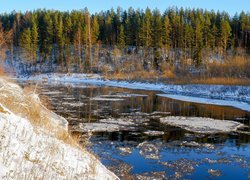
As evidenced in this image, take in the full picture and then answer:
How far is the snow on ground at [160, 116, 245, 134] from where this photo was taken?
57.6 ft

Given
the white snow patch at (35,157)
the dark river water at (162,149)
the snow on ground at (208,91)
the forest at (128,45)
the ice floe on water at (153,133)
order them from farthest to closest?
the forest at (128,45)
the snow on ground at (208,91)
the ice floe on water at (153,133)
the dark river water at (162,149)
the white snow patch at (35,157)

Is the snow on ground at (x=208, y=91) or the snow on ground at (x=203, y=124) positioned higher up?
the snow on ground at (x=208, y=91)

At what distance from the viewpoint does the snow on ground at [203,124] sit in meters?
17.6

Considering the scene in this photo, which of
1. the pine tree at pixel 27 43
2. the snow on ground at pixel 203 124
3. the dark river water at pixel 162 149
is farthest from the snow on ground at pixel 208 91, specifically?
the pine tree at pixel 27 43

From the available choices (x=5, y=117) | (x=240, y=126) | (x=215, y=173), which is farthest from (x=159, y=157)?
(x=240, y=126)

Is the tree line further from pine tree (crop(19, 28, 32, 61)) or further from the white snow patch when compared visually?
the white snow patch

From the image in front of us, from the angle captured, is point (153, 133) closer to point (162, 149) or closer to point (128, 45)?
point (162, 149)

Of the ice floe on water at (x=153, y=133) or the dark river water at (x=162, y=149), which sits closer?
the dark river water at (x=162, y=149)

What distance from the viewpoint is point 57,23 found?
81250 mm

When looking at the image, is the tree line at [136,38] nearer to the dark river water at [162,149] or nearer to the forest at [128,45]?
the forest at [128,45]

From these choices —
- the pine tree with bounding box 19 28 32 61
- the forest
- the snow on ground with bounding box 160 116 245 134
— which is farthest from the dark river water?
the pine tree with bounding box 19 28 32 61

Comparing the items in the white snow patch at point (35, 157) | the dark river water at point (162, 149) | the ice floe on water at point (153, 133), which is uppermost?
the white snow patch at point (35, 157)

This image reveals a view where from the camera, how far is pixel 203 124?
19.2 meters

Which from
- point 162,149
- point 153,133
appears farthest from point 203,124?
point 162,149
